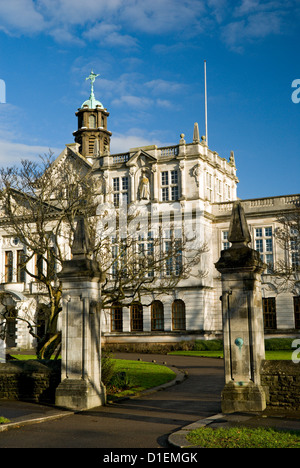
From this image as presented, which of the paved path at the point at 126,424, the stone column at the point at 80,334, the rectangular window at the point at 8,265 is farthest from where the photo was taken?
the rectangular window at the point at 8,265

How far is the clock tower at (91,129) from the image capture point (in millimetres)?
61438

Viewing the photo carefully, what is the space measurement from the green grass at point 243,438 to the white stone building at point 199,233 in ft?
105

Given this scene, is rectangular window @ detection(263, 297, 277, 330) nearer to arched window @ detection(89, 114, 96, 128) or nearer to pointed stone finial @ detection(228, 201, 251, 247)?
arched window @ detection(89, 114, 96, 128)

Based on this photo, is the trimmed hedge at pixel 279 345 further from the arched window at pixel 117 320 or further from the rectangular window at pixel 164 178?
the rectangular window at pixel 164 178

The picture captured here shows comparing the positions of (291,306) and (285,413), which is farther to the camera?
(291,306)

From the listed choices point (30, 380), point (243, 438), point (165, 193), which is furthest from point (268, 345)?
point (243, 438)

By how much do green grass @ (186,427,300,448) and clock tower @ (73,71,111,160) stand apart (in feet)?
169

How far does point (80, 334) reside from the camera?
14.7 metres

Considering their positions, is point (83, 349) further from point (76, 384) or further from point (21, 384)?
point (21, 384)

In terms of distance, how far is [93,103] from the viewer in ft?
217

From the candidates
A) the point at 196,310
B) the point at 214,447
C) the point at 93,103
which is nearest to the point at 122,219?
the point at 196,310

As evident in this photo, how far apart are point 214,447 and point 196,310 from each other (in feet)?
116

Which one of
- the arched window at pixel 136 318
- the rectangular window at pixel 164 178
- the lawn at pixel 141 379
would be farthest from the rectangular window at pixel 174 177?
the lawn at pixel 141 379

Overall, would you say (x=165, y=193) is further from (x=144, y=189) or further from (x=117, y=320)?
(x=117, y=320)
